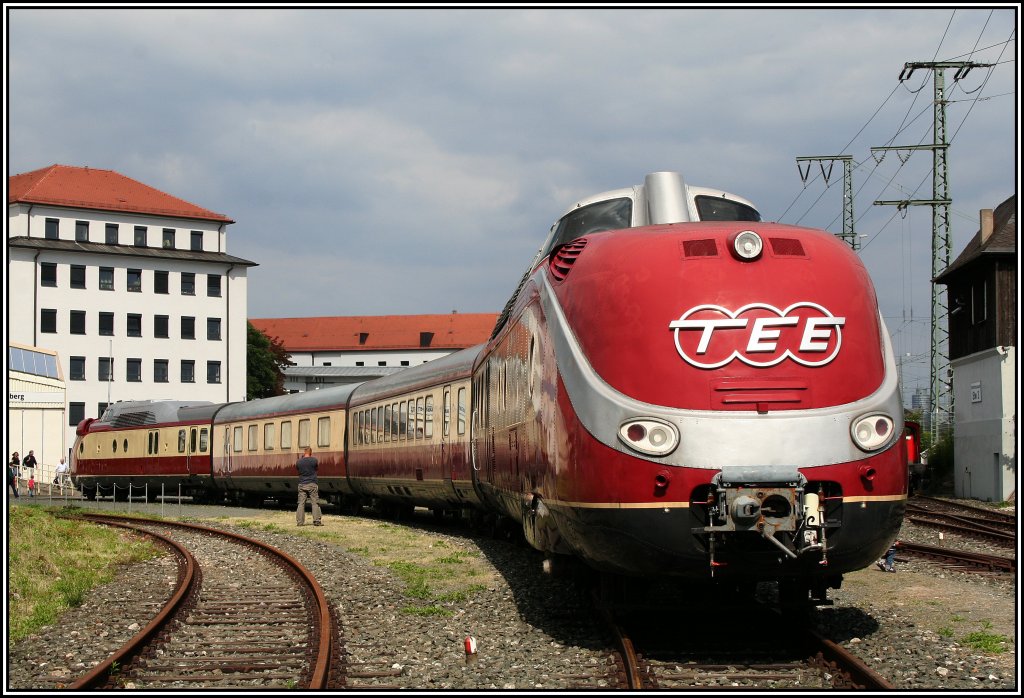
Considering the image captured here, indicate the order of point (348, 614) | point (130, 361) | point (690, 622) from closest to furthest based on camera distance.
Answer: point (690, 622) < point (348, 614) < point (130, 361)

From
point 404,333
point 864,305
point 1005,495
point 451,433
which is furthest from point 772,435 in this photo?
point 404,333

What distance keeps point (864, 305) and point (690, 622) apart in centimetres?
295

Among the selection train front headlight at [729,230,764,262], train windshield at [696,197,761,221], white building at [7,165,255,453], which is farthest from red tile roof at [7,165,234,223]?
train front headlight at [729,230,764,262]

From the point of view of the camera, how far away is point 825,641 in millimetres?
8078

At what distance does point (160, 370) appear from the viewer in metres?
74.8

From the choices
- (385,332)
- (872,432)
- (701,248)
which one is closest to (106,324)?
(385,332)

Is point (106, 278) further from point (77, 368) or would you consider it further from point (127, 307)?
point (77, 368)

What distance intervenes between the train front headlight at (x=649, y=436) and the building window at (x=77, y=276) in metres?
71.1

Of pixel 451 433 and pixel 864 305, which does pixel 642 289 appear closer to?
pixel 864 305

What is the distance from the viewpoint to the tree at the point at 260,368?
87.6 m

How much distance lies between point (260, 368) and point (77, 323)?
18.4 meters

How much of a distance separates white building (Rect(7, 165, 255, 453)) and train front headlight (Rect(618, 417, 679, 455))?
66971 mm

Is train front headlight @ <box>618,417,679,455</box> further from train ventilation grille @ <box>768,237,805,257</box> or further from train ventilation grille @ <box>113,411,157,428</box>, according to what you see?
train ventilation grille @ <box>113,411,157,428</box>

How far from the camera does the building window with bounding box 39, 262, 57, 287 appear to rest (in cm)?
7169
